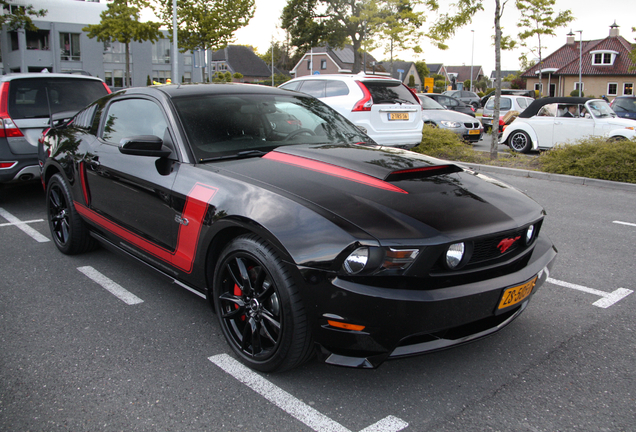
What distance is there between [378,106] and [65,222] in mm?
6102

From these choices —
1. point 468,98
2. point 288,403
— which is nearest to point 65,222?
point 288,403

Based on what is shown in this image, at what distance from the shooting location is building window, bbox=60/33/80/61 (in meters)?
46.8

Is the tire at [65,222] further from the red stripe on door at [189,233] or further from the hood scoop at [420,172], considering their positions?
the hood scoop at [420,172]

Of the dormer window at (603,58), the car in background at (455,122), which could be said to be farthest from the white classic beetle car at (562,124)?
the dormer window at (603,58)

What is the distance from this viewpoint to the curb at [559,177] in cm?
871

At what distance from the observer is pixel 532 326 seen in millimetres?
3463

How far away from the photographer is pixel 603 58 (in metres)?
55.5

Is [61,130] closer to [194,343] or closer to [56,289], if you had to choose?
[56,289]

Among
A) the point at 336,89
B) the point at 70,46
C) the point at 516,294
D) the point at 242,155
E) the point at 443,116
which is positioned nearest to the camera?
the point at 516,294

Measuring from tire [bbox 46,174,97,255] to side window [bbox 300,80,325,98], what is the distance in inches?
242

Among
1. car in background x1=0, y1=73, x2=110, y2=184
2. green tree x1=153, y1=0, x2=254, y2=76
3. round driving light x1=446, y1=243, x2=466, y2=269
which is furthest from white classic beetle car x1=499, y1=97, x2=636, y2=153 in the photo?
green tree x1=153, y1=0, x2=254, y2=76

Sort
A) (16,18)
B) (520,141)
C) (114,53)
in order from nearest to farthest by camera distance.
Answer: (520,141) → (16,18) → (114,53)

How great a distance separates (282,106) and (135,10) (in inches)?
1203

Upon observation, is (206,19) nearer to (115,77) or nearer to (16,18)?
(16,18)
